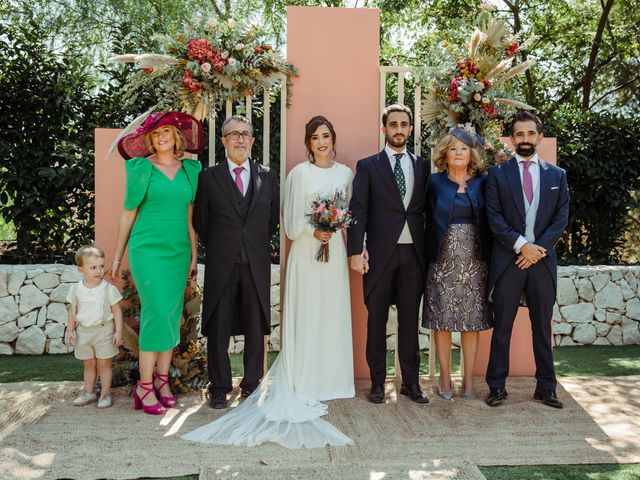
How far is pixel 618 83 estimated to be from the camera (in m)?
11.2

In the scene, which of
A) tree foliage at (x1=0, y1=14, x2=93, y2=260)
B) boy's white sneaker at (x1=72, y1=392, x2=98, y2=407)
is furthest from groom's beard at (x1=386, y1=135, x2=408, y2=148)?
tree foliage at (x1=0, y1=14, x2=93, y2=260)

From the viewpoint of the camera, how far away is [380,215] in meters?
4.48

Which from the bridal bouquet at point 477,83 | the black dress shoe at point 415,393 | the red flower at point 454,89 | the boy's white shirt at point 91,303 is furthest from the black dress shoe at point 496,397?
the boy's white shirt at point 91,303

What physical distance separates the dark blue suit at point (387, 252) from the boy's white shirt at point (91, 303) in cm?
178

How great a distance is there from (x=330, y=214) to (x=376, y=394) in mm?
1431

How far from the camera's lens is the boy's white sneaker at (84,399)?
443cm

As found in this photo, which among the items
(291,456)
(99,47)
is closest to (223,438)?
(291,456)

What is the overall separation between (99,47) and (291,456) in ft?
27.3

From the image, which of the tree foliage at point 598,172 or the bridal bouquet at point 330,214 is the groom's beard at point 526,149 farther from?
the tree foliage at point 598,172

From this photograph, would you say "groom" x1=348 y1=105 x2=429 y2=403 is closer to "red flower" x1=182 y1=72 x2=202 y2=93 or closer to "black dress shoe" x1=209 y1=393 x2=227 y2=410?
"black dress shoe" x1=209 y1=393 x2=227 y2=410

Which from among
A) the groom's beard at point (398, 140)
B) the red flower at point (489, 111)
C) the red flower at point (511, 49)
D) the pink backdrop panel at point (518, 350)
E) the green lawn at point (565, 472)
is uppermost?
the red flower at point (511, 49)

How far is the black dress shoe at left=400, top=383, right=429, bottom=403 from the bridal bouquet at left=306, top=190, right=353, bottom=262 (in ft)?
4.42

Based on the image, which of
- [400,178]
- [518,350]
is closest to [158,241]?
[400,178]

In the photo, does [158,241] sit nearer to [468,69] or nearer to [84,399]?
[84,399]
